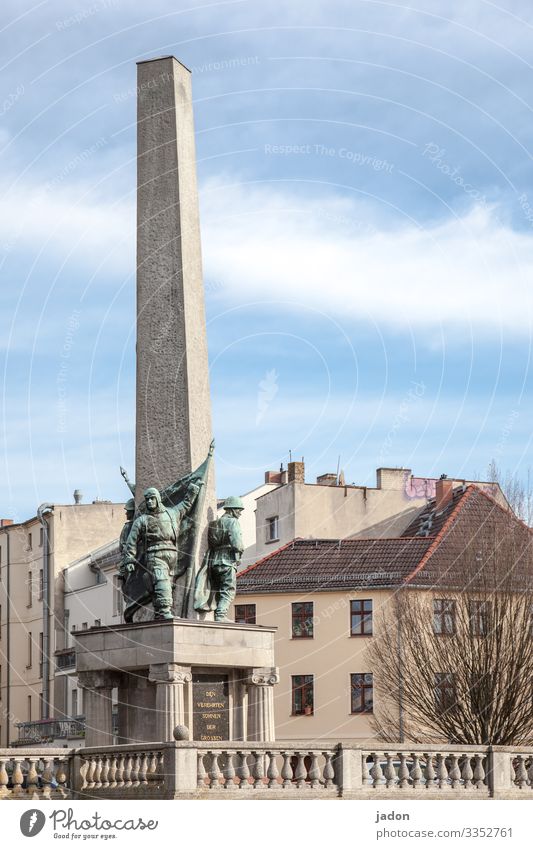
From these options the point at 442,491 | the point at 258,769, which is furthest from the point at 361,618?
the point at 258,769

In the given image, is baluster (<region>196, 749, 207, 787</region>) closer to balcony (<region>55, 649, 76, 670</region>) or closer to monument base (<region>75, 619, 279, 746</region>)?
monument base (<region>75, 619, 279, 746</region>)

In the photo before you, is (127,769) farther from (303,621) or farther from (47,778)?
(303,621)

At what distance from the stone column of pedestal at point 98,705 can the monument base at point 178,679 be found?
2cm

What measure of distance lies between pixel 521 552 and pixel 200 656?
24.4 m

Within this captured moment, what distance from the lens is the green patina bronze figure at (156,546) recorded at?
24609 mm

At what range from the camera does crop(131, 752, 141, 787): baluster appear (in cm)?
2158

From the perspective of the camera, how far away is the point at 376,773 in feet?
75.6

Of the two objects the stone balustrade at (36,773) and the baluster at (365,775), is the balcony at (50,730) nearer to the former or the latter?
the stone balustrade at (36,773)

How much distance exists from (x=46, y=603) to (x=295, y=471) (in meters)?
16.0

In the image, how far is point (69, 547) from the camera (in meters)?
79.6

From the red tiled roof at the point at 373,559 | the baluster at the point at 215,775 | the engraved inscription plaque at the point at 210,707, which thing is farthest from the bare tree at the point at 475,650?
the baluster at the point at 215,775

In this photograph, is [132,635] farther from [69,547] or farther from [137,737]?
[69,547]
